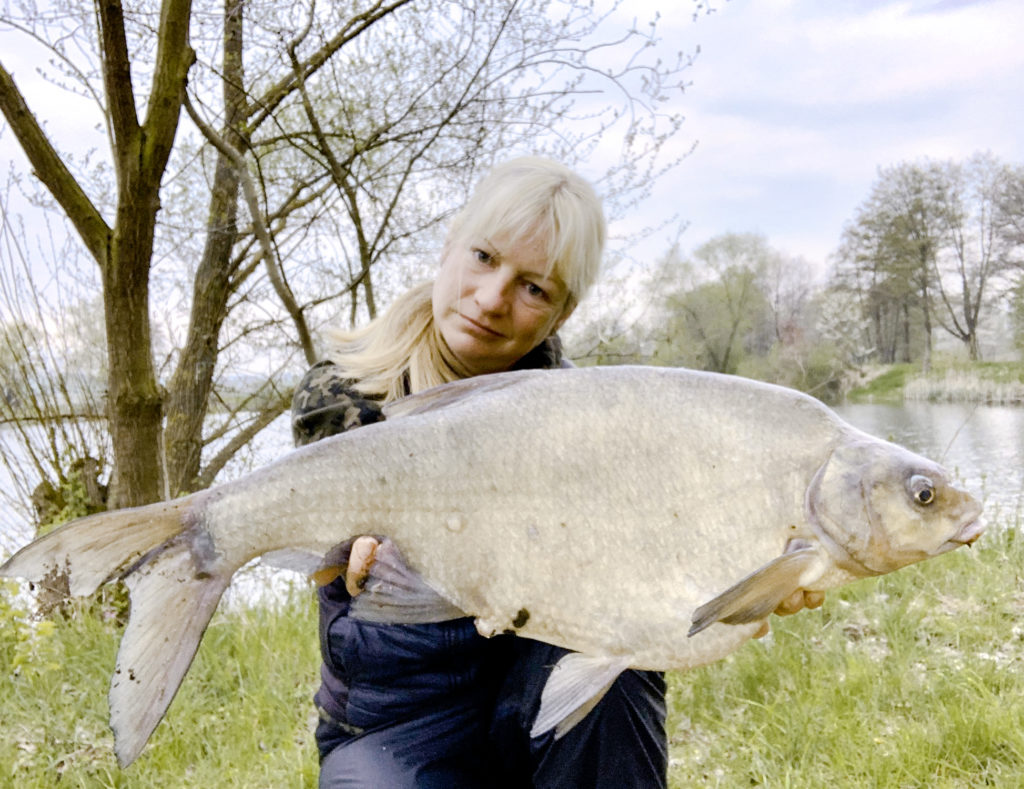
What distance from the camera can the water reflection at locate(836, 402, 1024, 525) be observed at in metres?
5.86

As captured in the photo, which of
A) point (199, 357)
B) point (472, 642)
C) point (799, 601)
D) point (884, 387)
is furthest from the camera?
point (884, 387)

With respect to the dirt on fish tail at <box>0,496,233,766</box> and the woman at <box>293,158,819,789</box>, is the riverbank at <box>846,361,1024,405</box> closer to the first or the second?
the woman at <box>293,158,819,789</box>

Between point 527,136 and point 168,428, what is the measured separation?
2.87 metres

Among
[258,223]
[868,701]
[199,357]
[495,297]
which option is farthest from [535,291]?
[199,357]

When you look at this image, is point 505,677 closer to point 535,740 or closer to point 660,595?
point 535,740

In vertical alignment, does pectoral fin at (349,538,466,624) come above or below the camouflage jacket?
below

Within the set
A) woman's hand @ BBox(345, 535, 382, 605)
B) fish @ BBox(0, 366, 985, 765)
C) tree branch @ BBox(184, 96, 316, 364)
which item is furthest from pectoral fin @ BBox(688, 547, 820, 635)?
tree branch @ BBox(184, 96, 316, 364)

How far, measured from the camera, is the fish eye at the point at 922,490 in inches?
52.9

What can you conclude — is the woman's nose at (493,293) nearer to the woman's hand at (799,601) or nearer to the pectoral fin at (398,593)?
the pectoral fin at (398,593)

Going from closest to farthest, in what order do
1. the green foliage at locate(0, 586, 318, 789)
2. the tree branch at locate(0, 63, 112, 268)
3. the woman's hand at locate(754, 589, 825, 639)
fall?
1. the woman's hand at locate(754, 589, 825, 639)
2. the green foliage at locate(0, 586, 318, 789)
3. the tree branch at locate(0, 63, 112, 268)

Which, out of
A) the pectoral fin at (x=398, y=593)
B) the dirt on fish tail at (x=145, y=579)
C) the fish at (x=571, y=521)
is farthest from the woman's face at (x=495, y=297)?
the dirt on fish tail at (x=145, y=579)

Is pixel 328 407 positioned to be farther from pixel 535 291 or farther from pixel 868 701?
pixel 868 701

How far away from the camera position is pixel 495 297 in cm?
188

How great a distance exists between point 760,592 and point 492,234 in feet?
3.38
